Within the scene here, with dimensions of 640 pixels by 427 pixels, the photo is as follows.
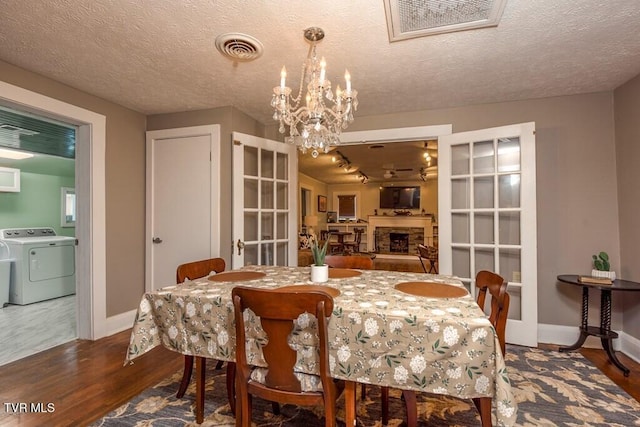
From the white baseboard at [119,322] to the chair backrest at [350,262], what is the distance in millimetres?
2281

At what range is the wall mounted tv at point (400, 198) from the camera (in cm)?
891

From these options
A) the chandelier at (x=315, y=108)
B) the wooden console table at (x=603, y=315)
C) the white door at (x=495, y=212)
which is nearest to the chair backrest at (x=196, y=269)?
the chandelier at (x=315, y=108)

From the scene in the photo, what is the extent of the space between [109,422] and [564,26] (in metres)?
3.38

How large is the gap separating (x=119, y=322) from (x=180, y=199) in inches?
53.0

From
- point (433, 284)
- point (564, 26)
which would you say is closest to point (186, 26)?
point (433, 284)

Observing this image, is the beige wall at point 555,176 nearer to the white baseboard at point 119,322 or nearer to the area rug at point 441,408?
the white baseboard at point 119,322

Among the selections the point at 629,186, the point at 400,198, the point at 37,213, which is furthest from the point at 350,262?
the point at 400,198

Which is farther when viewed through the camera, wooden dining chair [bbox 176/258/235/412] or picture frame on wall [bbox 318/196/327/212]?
picture frame on wall [bbox 318/196/327/212]

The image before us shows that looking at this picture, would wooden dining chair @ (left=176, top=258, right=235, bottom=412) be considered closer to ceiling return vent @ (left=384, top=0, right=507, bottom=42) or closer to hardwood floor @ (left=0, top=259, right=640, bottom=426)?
hardwood floor @ (left=0, top=259, right=640, bottom=426)

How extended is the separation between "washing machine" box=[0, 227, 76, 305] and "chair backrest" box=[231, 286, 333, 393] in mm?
4295

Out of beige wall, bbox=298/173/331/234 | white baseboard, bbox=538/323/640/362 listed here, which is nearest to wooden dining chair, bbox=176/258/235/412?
white baseboard, bbox=538/323/640/362

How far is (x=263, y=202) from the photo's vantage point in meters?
3.25

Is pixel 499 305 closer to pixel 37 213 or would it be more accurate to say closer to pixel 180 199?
pixel 180 199

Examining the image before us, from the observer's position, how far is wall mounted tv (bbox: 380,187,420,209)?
29.2ft
